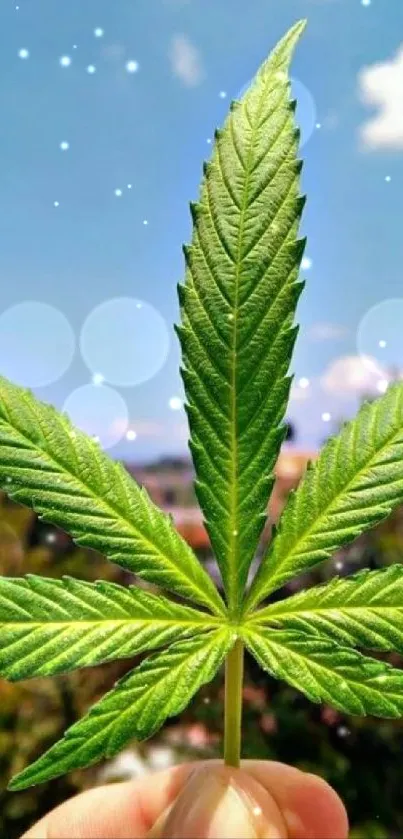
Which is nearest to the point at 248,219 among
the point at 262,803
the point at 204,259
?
the point at 204,259

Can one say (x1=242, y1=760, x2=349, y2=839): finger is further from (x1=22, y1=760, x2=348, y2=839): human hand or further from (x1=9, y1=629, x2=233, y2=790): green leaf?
(x1=9, y1=629, x2=233, y2=790): green leaf

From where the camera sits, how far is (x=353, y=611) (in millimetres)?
632

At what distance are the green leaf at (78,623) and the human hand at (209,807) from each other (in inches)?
5.4

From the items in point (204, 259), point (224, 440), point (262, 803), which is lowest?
point (262, 803)

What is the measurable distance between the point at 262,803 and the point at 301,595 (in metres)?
0.19

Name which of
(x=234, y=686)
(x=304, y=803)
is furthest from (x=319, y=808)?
(x=234, y=686)

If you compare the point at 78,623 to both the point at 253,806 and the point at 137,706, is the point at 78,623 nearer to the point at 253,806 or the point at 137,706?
the point at 137,706

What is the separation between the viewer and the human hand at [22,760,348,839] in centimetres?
70

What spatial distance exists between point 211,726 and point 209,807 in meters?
1.54

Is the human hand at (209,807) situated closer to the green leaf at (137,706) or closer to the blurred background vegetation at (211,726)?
the green leaf at (137,706)

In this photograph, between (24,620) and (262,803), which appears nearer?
(24,620)

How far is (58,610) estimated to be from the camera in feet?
2.07

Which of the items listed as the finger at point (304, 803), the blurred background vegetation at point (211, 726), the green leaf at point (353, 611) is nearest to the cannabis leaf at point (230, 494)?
the green leaf at point (353, 611)

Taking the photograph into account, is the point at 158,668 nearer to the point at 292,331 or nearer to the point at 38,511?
the point at 38,511
